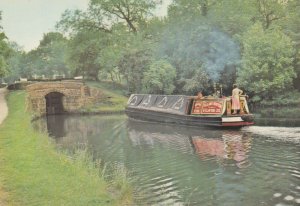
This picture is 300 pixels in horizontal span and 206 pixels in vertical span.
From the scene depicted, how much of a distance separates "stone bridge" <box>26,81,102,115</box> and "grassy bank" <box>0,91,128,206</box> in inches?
843

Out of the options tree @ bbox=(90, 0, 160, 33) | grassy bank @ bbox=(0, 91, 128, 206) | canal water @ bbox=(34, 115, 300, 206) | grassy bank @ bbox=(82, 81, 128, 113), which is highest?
tree @ bbox=(90, 0, 160, 33)

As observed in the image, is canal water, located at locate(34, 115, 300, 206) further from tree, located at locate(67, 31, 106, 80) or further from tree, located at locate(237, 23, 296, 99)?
tree, located at locate(67, 31, 106, 80)

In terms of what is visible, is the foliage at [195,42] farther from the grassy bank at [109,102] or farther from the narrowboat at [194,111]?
the narrowboat at [194,111]

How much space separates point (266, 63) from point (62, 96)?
18975 mm

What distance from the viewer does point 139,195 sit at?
10727 mm

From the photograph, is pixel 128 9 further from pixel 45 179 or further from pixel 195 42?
pixel 45 179

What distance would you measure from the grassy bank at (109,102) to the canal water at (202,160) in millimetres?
11248

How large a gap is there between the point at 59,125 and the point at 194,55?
512 inches

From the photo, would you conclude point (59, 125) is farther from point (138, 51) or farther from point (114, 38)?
point (114, 38)

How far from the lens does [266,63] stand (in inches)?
1206

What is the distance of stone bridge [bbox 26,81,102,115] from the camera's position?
37.0m

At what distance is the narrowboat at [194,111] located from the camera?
2322 cm

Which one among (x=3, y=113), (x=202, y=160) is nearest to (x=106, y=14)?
(x=3, y=113)

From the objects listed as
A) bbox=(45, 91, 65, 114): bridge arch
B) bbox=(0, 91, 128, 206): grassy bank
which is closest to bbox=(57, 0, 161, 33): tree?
bbox=(45, 91, 65, 114): bridge arch
